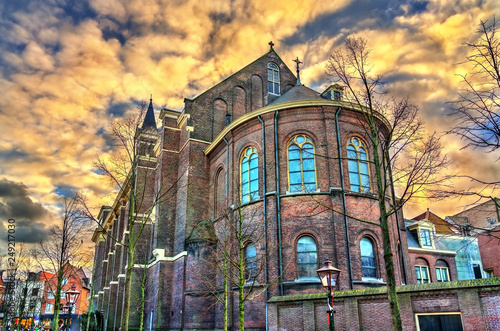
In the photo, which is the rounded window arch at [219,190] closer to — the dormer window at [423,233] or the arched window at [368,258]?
the arched window at [368,258]

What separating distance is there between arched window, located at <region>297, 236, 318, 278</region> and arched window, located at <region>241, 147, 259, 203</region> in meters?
3.83

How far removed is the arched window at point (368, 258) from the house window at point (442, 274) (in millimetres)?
16599

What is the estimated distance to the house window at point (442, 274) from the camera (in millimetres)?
33594

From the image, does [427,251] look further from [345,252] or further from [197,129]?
[197,129]

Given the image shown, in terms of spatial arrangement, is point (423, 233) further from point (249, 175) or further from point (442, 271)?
point (249, 175)

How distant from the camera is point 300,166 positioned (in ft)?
71.1

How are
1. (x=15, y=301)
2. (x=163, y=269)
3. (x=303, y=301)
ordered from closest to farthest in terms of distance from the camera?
(x=303, y=301) < (x=163, y=269) < (x=15, y=301)

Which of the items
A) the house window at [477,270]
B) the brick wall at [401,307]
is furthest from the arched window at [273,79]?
the house window at [477,270]

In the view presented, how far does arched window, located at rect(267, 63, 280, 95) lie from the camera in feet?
107

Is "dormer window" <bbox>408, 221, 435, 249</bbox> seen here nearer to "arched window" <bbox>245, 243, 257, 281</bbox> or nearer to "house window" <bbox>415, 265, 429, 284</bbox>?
"house window" <bbox>415, 265, 429, 284</bbox>

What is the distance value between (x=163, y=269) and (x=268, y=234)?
8941 mm

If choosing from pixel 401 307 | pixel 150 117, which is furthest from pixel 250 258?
pixel 150 117

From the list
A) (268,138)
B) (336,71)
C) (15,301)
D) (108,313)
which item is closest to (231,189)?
(268,138)

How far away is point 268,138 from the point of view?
22.6 metres
